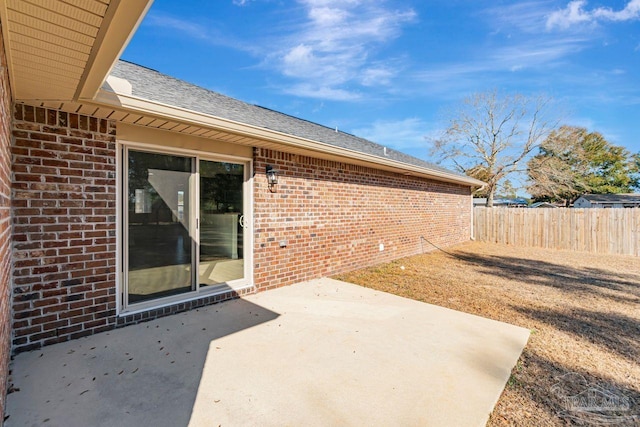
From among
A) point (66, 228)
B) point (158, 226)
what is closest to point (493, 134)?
point (158, 226)

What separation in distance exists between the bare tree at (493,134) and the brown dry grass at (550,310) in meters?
14.9

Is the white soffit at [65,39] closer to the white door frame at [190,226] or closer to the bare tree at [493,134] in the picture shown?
the white door frame at [190,226]

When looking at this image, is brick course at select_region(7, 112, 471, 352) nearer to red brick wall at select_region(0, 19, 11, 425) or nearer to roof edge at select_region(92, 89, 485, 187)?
roof edge at select_region(92, 89, 485, 187)

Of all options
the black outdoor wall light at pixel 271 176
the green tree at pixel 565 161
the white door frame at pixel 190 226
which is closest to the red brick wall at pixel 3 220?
the white door frame at pixel 190 226

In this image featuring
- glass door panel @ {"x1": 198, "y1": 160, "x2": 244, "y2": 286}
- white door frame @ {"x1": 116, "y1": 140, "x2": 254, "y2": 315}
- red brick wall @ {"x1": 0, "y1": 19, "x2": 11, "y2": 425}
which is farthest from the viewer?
glass door panel @ {"x1": 198, "y1": 160, "x2": 244, "y2": 286}

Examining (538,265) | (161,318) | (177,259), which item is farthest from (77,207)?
(538,265)

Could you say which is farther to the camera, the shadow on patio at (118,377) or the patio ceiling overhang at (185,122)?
the patio ceiling overhang at (185,122)

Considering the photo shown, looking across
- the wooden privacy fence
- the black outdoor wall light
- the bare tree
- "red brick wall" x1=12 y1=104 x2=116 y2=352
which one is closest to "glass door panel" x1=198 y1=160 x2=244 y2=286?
the black outdoor wall light

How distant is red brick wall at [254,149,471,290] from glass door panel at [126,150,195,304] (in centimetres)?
116

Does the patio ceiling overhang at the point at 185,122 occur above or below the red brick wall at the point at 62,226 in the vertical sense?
above

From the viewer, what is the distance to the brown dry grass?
2.45m

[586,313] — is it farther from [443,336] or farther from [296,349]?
[296,349]

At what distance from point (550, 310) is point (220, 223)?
5.26 meters

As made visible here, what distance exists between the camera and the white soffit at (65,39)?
1.59 meters
